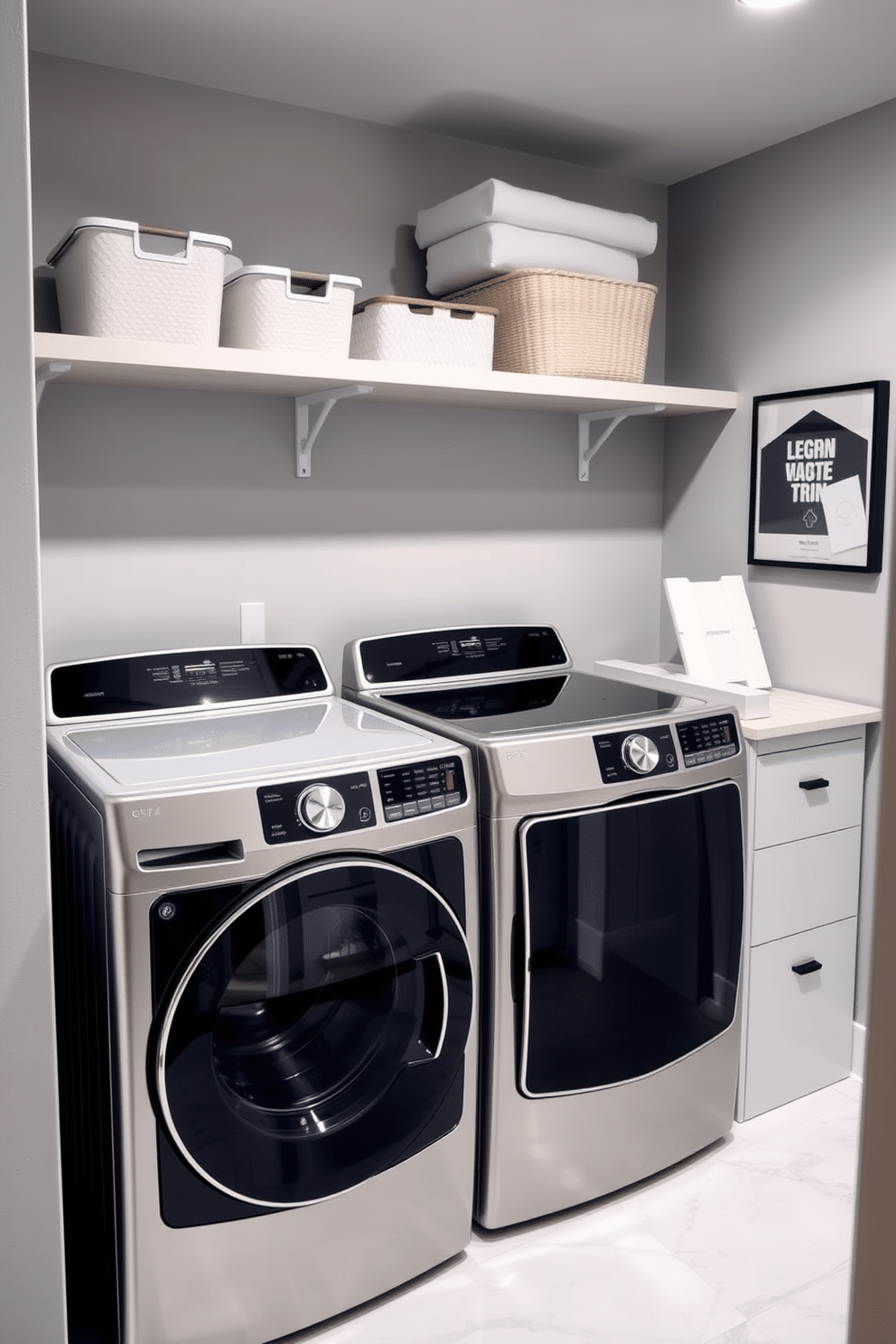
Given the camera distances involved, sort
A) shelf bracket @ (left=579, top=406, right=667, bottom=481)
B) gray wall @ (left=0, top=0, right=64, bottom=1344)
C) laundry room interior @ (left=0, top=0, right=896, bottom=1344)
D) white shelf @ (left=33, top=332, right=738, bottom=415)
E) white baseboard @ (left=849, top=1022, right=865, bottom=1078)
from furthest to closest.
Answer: shelf bracket @ (left=579, top=406, right=667, bottom=481) < white baseboard @ (left=849, top=1022, right=865, bottom=1078) < laundry room interior @ (left=0, top=0, right=896, bottom=1344) < white shelf @ (left=33, top=332, right=738, bottom=415) < gray wall @ (left=0, top=0, right=64, bottom=1344)

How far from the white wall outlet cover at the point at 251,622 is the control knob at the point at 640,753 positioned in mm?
931

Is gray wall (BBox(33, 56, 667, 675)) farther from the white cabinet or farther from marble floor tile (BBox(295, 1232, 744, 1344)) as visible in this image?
marble floor tile (BBox(295, 1232, 744, 1344))

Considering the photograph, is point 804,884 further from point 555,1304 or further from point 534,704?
point 555,1304

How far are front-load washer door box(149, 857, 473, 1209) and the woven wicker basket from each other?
131cm

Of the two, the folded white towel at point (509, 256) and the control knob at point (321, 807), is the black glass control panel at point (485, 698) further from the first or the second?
the folded white towel at point (509, 256)

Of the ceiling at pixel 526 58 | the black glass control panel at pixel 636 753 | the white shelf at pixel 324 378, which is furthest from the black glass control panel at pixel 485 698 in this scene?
the ceiling at pixel 526 58

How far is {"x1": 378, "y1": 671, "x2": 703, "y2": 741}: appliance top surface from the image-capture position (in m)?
2.12

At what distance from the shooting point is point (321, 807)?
169 centimetres

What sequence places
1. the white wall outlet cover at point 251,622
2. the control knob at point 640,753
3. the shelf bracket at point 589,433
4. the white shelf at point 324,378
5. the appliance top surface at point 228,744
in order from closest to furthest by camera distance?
the appliance top surface at point 228,744 → the white shelf at point 324,378 → the control knob at point 640,753 → the white wall outlet cover at point 251,622 → the shelf bracket at point 589,433

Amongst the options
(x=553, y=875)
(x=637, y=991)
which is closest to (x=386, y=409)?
(x=553, y=875)

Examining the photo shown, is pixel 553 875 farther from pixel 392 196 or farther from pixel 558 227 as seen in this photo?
pixel 392 196

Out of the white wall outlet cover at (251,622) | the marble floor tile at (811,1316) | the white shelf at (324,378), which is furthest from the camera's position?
the white wall outlet cover at (251,622)

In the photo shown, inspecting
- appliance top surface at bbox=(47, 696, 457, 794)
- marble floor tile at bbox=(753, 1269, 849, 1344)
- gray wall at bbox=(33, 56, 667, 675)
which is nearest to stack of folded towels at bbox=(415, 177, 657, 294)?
gray wall at bbox=(33, 56, 667, 675)

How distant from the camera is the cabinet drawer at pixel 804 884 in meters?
2.41
